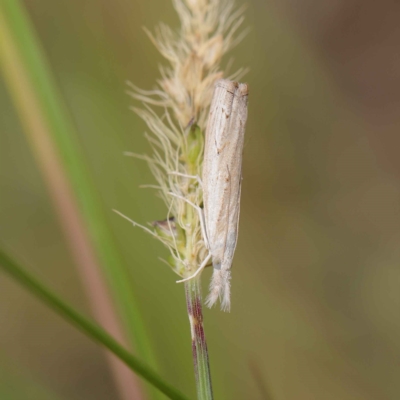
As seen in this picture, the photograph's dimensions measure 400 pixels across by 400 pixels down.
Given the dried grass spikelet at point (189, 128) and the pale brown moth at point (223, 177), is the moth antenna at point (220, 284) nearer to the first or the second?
the pale brown moth at point (223, 177)

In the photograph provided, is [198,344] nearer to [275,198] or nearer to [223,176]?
[223,176]

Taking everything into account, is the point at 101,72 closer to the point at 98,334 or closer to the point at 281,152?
the point at 281,152

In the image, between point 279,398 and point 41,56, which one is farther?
point 279,398

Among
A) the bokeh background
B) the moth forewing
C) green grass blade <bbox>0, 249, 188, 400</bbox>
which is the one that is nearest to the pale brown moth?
the moth forewing

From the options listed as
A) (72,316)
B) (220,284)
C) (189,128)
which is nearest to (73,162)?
(189,128)

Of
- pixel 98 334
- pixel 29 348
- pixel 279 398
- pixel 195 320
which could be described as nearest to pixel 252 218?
pixel 279 398

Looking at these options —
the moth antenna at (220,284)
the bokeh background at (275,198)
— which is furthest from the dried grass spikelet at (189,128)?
the bokeh background at (275,198)
